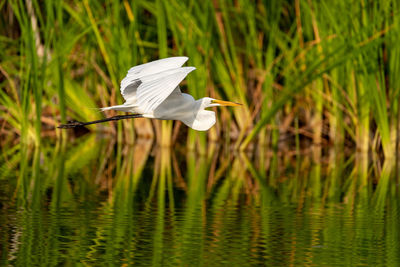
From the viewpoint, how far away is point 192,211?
21.4ft

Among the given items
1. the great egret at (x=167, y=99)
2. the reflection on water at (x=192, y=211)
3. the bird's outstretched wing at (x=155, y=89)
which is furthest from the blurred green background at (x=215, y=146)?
the bird's outstretched wing at (x=155, y=89)

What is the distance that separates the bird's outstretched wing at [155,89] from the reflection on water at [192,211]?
0.90 m

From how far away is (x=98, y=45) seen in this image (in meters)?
11.3

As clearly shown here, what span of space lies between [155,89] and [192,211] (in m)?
1.72

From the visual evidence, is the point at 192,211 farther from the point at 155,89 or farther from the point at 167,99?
the point at 155,89

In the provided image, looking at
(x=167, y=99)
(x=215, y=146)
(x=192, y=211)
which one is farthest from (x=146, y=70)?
(x=215, y=146)

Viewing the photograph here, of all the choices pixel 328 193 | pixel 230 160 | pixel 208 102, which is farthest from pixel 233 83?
pixel 208 102

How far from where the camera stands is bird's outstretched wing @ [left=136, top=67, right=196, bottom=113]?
498 centimetres

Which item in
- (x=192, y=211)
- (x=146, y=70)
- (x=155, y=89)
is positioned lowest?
(x=192, y=211)

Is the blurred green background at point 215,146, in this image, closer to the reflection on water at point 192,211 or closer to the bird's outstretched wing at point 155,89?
the reflection on water at point 192,211

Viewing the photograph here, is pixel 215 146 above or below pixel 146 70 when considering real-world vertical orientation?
below

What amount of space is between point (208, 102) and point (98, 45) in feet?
17.0

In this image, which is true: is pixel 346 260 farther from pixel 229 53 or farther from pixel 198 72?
pixel 229 53

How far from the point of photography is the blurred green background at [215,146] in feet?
17.7
